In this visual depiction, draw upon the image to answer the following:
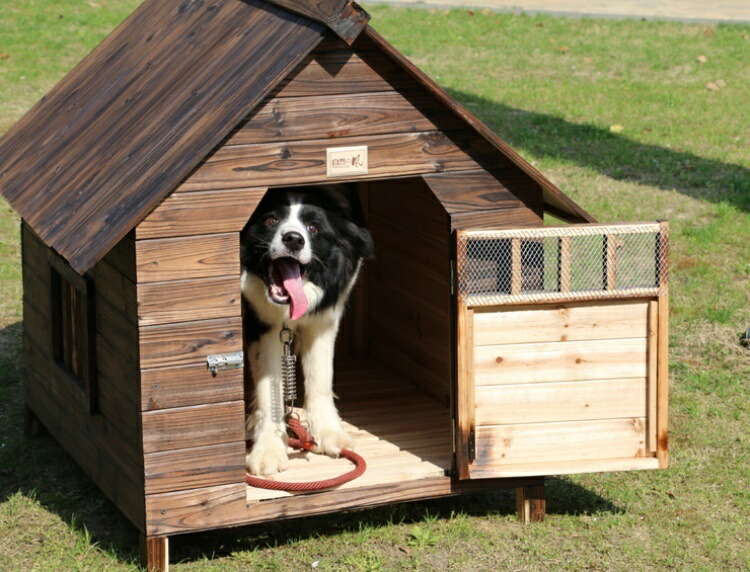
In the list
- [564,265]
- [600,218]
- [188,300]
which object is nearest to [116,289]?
[188,300]

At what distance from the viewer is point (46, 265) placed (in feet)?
20.7

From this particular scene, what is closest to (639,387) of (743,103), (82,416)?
(82,416)

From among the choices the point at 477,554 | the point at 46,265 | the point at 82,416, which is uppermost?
the point at 46,265

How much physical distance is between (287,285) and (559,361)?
1234 millimetres

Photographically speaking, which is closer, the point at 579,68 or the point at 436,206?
the point at 436,206

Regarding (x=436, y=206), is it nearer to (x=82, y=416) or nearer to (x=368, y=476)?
(x=368, y=476)

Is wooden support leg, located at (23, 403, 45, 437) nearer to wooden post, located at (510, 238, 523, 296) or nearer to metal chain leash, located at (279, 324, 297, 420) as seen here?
metal chain leash, located at (279, 324, 297, 420)

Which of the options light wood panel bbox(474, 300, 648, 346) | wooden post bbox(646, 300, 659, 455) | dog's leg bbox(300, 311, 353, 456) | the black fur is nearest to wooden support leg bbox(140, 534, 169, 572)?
dog's leg bbox(300, 311, 353, 456)

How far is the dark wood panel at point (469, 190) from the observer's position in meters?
5.21

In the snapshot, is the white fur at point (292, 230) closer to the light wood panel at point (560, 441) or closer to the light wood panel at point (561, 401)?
the light wood panel at point (561, 401)

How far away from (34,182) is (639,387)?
288cm

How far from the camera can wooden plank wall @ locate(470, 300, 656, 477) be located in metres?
5.25

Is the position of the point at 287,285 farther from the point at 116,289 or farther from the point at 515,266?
the point at 515,266

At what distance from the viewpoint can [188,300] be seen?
4.91m
